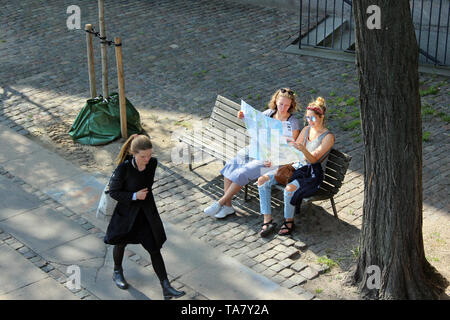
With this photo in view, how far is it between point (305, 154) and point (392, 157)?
4.85ft

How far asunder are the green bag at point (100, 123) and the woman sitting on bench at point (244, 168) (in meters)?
2.35

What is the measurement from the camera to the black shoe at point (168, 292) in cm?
675

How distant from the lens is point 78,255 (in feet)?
24.8

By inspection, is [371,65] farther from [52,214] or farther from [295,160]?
[52,214]

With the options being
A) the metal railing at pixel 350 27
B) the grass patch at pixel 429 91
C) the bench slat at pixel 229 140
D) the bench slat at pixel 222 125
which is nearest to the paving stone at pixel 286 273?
the bench slat at pixel 229 140

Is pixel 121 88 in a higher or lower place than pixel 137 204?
higher

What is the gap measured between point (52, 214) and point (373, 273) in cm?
389

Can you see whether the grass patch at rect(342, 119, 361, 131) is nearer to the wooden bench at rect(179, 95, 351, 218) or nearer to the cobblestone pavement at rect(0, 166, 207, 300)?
the wooden bench at rect(179, 95, 351, 218)

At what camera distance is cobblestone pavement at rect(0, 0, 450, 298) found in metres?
7.71

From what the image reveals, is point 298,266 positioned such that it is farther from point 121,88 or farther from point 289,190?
point 121,88

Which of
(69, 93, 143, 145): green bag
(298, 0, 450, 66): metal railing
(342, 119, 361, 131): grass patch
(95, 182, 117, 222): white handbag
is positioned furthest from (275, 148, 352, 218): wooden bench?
(298, 0, 450, 66): metal railing

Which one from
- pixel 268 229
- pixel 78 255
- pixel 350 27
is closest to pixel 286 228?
pixel 268 229

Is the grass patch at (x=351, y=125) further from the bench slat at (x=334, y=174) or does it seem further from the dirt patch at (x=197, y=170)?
the bench slat at (x=334, y=174)
